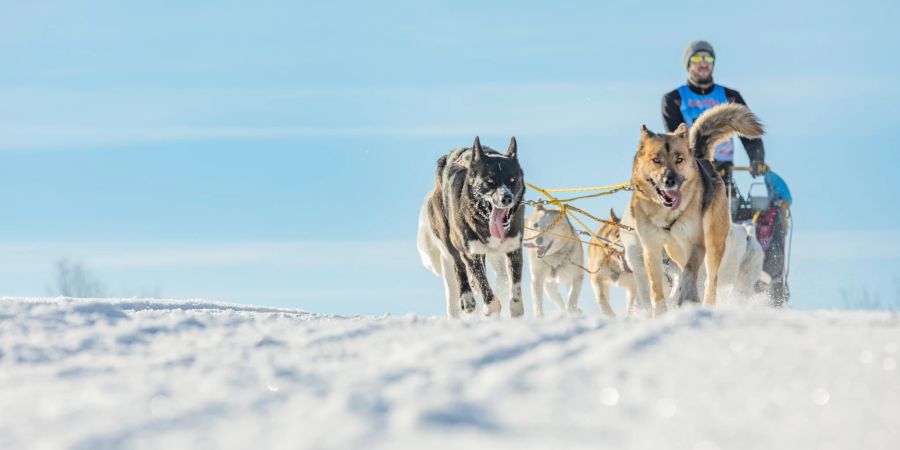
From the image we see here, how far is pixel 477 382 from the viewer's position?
2.79 m

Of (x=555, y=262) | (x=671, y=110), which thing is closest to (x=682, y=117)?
(x=671, y=110)

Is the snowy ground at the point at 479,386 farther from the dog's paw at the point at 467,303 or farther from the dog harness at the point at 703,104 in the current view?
the dog harness at the point at 703,104

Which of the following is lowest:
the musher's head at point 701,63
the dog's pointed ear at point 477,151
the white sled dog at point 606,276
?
the white sled dog at point 606,276

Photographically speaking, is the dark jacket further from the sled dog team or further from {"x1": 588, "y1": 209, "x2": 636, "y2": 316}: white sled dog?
Answer: {"x1": 588, "y1": 209, "x2": 636, "y2": 316}: white sled dog

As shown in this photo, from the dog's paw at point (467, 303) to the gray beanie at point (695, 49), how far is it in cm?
288

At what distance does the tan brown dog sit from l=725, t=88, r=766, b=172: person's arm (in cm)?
188

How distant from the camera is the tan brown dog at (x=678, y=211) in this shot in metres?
6.38

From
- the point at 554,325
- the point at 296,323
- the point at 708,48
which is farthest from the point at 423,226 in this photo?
the point at 554,325

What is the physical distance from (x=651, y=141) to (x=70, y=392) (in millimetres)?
4313

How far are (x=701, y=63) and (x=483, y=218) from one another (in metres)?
2.62

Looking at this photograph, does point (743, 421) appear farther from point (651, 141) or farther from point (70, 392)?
point (651, 141)

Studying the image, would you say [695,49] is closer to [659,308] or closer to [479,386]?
[659,308]

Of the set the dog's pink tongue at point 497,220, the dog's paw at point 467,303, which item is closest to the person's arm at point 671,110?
the dog's pink tongue at point 497,220

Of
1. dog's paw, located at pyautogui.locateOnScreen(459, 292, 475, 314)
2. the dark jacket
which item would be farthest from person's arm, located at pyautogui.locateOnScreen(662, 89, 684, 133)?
dog's paw, located at pyautogui.locateOnScreen(459, 292, 475, 314)
